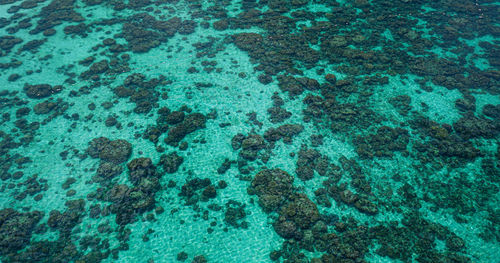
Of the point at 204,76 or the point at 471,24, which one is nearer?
the point at 204,76

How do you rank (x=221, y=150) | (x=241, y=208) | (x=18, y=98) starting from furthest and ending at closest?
(x=18, y=98) < (x=221, y=150) < (x=241, y=208)

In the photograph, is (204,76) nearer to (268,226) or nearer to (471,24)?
(268,226)

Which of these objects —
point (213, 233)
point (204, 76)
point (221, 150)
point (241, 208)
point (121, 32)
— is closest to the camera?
point (213, 233)

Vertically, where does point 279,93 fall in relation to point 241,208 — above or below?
above

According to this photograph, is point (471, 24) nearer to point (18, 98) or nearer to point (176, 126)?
point (176, 126)

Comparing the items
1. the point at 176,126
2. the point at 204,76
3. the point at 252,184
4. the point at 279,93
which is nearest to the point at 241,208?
the point at 252,184

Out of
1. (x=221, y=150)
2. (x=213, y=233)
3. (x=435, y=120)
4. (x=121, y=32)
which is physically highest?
(x=121, y=32)
